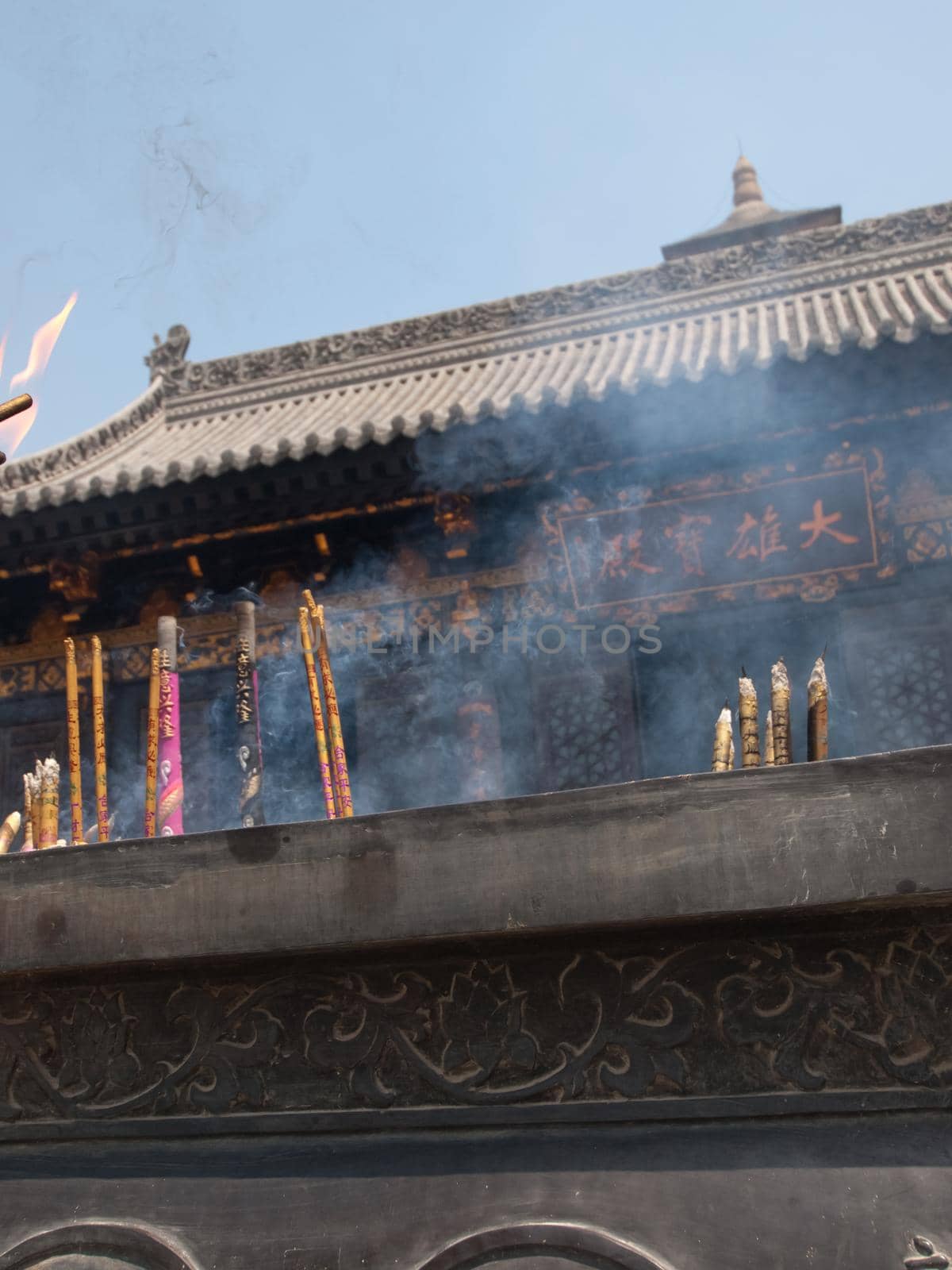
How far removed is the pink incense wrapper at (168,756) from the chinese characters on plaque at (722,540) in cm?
444

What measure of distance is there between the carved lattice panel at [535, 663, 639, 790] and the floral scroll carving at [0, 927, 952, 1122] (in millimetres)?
4710

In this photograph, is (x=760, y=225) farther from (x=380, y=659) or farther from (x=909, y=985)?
(x=909, y=985)

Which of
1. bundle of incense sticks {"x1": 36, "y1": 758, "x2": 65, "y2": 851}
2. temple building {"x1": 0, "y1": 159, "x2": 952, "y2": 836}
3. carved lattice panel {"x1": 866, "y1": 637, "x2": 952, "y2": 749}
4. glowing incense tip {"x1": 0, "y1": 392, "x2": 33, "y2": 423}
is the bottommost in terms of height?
bundle of incense sticks {"x1": 36, "y1": 758, "x2": 65, "y2": 851}

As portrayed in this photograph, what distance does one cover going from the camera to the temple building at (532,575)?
6457mm

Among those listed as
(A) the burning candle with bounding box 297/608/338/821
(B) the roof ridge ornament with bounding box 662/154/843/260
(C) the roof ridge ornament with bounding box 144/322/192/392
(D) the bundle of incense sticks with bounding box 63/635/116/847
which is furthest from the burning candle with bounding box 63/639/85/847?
(B) the roof ridge ornament with bounding box 662/154/843/260

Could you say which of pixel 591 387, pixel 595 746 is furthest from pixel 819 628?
pixel 591 387

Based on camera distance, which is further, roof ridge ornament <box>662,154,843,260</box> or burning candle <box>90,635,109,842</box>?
roof ridge ornament <box>662,154,843,260</box>

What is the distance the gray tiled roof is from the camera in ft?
30.1

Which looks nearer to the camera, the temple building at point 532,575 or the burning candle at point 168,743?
the burning candle at point 168,743

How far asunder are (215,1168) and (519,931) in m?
0.61

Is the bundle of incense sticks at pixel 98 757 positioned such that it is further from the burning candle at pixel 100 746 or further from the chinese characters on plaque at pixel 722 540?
the chinese characters on plaque at pixel 722 540

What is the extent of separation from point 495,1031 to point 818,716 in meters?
0.83

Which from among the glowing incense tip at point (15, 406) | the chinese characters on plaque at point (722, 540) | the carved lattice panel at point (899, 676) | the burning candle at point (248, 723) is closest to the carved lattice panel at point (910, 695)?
the carved lattice panel at point (899, 676)

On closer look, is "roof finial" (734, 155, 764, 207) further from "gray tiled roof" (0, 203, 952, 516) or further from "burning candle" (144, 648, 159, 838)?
"burning candle" (144, 648, 159, 838)
